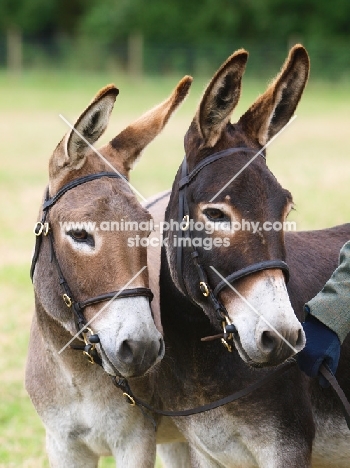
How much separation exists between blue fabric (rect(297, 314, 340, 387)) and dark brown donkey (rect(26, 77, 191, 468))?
745 millimetres

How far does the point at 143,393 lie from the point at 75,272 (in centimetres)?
98

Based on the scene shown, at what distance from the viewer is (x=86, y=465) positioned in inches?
182

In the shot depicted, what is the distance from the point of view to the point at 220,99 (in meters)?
4.01

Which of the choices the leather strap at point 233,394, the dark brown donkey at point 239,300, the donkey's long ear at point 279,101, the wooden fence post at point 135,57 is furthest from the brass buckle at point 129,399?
the wooden fence post at point 135,57

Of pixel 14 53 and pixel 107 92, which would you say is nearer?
pixel 107 92

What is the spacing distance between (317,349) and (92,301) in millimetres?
1162

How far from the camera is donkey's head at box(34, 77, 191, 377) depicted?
379cm

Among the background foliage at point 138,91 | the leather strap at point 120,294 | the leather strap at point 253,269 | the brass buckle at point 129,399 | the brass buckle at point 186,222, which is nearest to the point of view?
the leather strap at point 253,269

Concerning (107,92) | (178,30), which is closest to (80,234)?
(107,92)

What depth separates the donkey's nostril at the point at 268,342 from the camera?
3537 millimetres

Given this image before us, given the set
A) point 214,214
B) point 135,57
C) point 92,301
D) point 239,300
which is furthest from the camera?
point 135,57

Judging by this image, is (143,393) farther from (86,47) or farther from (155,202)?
(86,47)

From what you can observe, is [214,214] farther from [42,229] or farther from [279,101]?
[42,229]

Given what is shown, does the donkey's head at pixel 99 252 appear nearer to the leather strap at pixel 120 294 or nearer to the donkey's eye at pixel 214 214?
the leather strap at pixel 120 294
